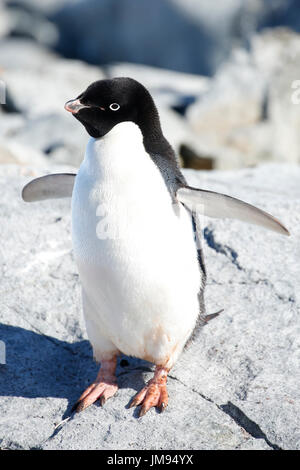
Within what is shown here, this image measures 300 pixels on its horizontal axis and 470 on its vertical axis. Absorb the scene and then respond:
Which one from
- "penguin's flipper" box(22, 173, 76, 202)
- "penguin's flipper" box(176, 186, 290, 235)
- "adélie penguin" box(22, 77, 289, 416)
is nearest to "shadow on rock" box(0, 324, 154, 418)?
"adélie penguin" box(22, 77, 289, 416)

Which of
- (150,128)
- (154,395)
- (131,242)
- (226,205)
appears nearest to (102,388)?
(154,395)

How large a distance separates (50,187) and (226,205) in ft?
2.57

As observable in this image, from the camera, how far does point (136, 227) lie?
2266mm

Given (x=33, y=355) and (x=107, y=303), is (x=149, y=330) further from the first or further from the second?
(x=33, y=355)

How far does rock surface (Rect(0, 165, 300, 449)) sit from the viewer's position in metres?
2.25

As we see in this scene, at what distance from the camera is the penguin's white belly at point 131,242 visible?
7.43ft

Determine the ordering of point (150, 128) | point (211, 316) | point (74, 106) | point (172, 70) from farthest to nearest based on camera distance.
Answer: point (172, 70) < point (211, 316) < point (150, 128) < point (74, 106)

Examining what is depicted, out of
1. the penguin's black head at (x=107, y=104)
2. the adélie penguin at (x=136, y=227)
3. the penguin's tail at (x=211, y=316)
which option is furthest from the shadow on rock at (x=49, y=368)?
the penguin's black head at (x=107, y=104)

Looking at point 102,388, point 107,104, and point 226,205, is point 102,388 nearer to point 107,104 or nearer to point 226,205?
point 226,205

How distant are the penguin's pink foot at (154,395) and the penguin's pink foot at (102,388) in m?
0.11

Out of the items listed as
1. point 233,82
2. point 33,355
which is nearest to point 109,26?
point 233,82

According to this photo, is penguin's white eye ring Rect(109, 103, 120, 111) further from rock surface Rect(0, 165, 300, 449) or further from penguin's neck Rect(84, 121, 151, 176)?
rock surface Rect(0, 165, 300, 449)

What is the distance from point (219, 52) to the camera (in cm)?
1470

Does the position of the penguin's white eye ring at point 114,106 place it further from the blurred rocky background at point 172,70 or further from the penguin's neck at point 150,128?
the blurred rocky background at point 172,70
